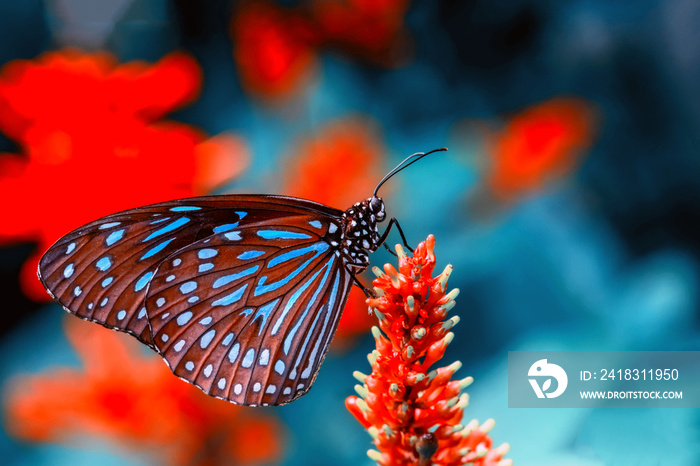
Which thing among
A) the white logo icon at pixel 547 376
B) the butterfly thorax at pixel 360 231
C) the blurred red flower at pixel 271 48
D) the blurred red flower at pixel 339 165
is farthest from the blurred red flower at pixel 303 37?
the white logo icon at pixel 547 376

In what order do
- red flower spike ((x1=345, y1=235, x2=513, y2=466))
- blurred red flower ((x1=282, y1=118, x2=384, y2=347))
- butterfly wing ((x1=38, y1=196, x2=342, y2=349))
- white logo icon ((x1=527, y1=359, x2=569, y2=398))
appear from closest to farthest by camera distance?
1. red flower spike ((x1=345, y1=235, x2=513, y2=466))
2. butterfly wing ((x1=38, y1=196, x2=342, y2=349))
3. white logo icon ((x1=527, y1=359, x2=569, y2=398))
4. blurred red flower ((x1=282, y1=118, x2=384, y2=347))

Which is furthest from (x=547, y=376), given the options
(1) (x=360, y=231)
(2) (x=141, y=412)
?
(2) (x=141, y=412)

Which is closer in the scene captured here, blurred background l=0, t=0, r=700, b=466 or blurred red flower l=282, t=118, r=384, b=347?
blurred background l=0, t=0, r=700, b=466

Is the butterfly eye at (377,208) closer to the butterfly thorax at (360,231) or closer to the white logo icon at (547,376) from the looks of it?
the butterfly thorax at (360,231)

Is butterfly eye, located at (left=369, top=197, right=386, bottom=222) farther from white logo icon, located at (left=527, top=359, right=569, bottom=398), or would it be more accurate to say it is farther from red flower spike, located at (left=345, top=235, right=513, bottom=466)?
white logo icon, located at (left=527, top=359, right=569, bottom=398)

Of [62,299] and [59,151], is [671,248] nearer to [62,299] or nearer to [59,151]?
[62,299]

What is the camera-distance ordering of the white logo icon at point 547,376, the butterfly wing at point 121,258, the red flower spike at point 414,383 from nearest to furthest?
the red flower spike at point 414,383 → the butterfly wing at point 121,258 → the white logo icon at point 547,376

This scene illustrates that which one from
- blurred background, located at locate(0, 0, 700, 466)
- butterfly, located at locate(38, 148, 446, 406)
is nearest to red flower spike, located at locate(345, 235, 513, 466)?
butterfly, located at locate(38, 148, 446, 406)

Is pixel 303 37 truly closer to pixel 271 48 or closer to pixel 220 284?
pixel 271 48
